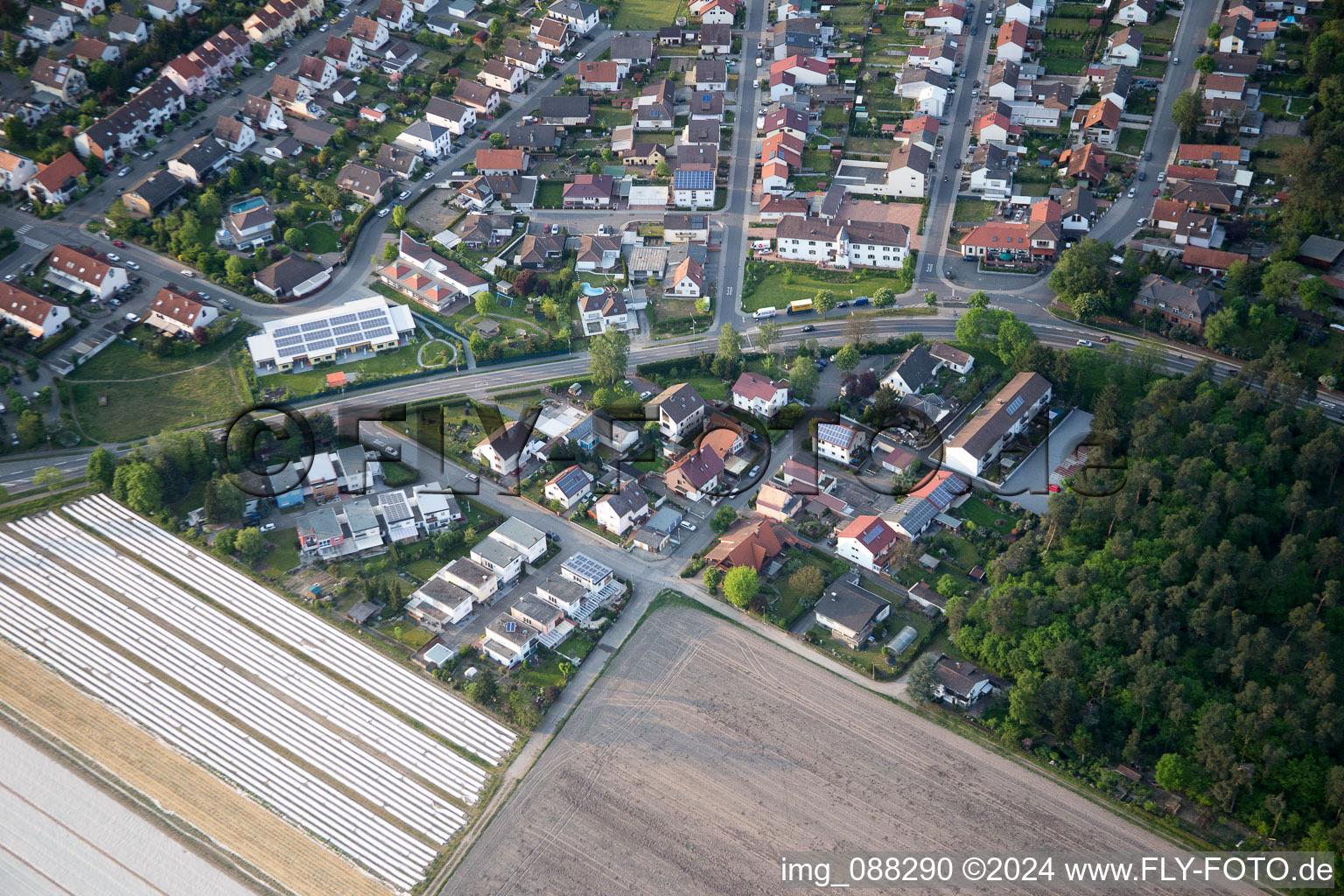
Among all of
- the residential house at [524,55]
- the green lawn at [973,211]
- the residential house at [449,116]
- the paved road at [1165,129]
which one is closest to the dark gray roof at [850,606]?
the green lawn at [973,211]

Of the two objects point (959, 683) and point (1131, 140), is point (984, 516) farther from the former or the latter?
point (1131, 140)

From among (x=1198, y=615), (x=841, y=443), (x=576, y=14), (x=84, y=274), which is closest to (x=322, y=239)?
(x=84, y=274)

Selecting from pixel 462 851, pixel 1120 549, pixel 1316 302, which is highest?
pixel 1316 302

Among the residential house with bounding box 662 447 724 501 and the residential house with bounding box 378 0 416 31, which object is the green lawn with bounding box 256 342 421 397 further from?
the residential house with bounding box 378 0 416 31

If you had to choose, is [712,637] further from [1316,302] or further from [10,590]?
[1316,302]

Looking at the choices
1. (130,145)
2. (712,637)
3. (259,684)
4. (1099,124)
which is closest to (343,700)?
(259,684)

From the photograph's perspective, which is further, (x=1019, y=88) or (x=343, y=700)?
(x=1019, y=88)

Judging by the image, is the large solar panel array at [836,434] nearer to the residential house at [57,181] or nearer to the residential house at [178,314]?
the residential house at [178,314]
